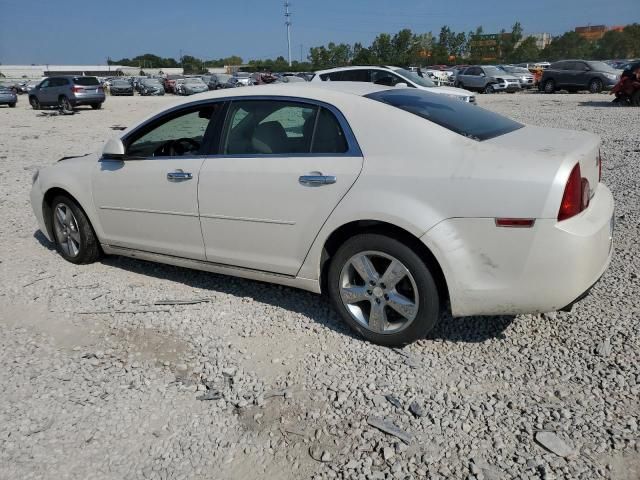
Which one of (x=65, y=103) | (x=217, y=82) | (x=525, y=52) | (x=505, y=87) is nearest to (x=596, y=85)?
(x=505, y=87)

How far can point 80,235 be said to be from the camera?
15.9 ft

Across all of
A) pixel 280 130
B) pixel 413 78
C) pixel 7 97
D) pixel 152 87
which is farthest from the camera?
pixel 152 87

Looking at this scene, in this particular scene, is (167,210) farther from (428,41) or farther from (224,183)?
(428,41)

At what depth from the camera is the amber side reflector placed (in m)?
2.78

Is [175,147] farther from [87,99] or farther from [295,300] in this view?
[87,99]

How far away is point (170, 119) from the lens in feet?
13.9

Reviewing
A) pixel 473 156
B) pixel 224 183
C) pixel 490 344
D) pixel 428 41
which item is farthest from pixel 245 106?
pixel 428 41

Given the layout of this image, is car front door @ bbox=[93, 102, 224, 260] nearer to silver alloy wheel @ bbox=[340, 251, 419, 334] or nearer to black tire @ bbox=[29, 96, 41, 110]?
silver alloy wheel @ bbox=[340, 251, 419, 334]

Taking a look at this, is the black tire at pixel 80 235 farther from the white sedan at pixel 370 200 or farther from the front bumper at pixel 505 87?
the front bumper at pixel 505 87

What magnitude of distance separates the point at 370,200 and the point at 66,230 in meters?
3.29

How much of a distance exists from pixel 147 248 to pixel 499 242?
9.22 ft

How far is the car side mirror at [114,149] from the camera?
427 centimetres

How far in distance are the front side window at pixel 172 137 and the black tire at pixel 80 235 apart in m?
0.89

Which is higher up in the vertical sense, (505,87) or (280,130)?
(280,130)
